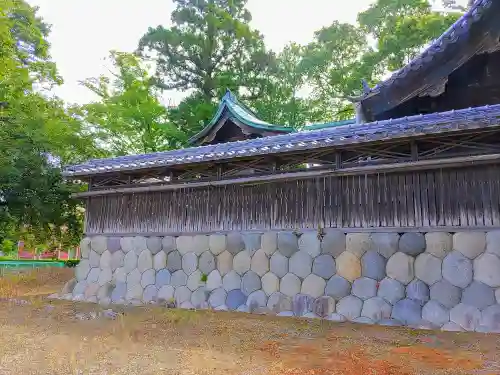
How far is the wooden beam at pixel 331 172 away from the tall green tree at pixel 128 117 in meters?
8.94

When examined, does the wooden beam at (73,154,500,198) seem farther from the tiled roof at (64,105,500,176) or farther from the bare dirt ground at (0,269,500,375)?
the bare dirt ground at (0,269,500,375)

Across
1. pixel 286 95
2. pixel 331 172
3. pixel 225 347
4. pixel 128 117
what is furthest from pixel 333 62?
pixel 225 347

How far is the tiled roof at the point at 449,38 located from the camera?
6941 mm

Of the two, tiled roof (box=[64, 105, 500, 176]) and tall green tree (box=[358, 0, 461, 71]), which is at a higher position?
tall green tree (box=[358, 0, 461, 71])

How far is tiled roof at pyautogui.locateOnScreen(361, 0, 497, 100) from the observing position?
22.8ft

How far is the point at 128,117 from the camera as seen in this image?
806 inches

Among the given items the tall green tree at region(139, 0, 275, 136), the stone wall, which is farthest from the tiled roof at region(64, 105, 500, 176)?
the tall green tree at region(139, 0, 275, 136)

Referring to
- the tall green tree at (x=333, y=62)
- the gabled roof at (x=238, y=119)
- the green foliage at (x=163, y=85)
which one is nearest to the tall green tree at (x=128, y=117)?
the green foliage at (x=163, y=85)

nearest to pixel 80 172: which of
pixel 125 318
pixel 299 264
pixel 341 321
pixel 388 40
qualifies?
pixel 125 318

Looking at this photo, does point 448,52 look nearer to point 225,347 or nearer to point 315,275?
point 315,275

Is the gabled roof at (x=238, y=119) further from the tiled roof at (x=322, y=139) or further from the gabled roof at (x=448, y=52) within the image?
the gabled roof at (x=448, y=52)

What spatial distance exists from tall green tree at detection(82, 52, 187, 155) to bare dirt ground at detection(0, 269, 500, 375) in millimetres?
12207

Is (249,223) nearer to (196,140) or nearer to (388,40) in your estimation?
(196,140)

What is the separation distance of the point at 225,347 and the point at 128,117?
53.1 ft
